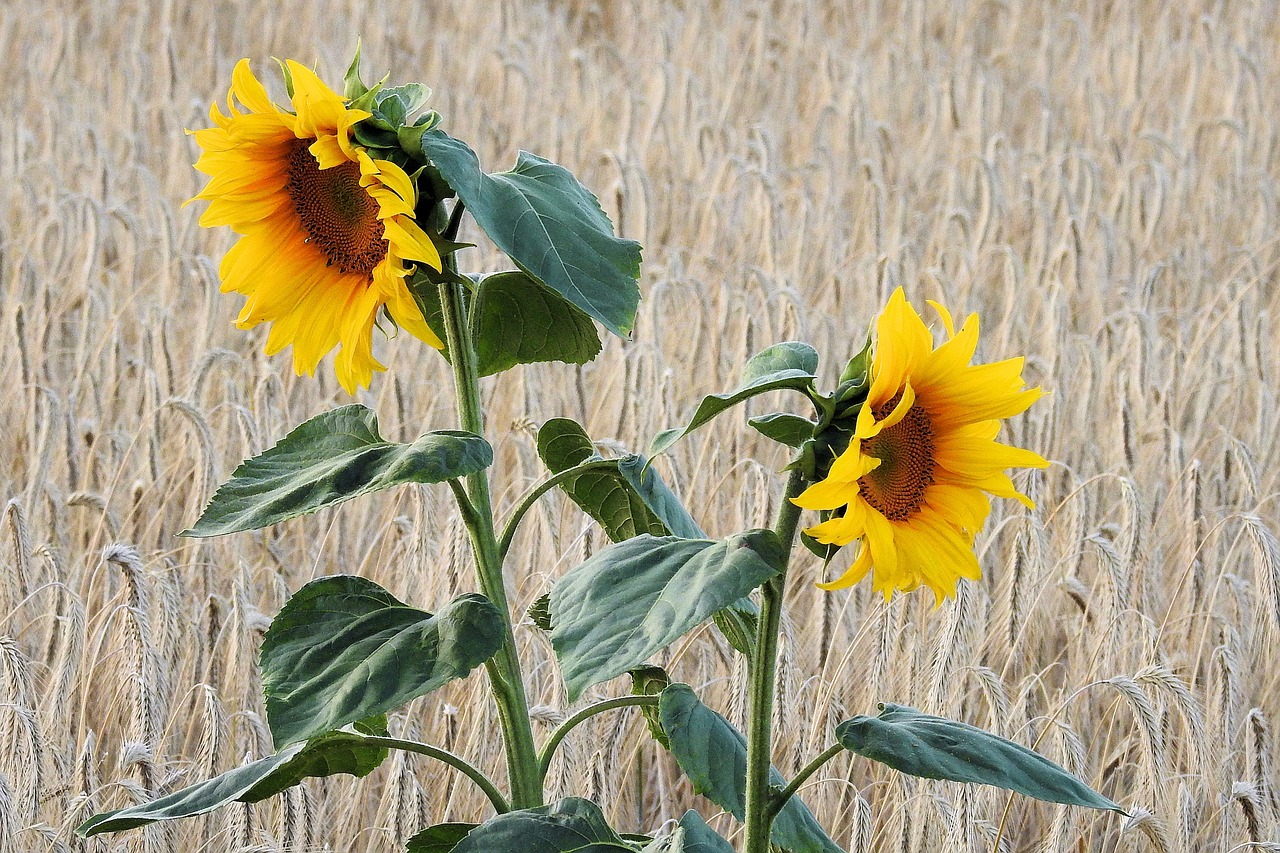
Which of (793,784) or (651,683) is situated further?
(651,683)

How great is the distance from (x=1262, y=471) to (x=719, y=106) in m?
2.08

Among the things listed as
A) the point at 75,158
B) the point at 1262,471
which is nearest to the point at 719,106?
the point at 75,158

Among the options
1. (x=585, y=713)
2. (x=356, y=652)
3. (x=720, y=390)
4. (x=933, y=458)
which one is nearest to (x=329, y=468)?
(x=356, y=652)

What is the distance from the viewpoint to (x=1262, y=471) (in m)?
2.13

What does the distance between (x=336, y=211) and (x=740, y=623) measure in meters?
0.34

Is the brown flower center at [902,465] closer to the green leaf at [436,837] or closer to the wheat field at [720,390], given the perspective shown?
the green leaf at [436,837]

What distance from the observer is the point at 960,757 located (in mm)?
726

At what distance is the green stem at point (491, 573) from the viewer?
80cm

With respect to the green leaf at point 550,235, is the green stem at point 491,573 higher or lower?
lower

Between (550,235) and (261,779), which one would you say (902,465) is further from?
(261,779)

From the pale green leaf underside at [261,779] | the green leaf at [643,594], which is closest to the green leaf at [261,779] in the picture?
the pale green leaf underside at [261,779]

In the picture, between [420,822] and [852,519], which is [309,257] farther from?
[420,822]

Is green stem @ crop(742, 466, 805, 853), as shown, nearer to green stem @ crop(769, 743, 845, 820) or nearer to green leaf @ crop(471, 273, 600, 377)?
green stem @ crop(769, 743, 845, 820)

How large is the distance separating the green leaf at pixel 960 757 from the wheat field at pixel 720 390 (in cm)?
51
